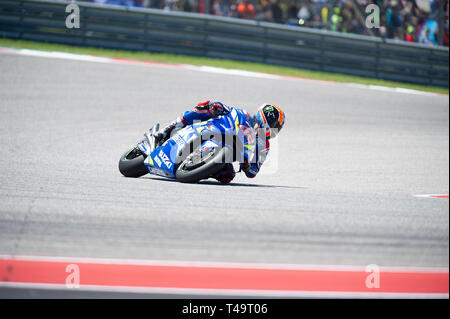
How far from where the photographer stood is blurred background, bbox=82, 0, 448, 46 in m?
15.6

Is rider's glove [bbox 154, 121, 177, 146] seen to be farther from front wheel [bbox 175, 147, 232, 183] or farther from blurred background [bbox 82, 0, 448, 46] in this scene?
blurred background [bbox 82, 0, 448, 46]

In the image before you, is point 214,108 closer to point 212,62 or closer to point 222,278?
point 222,278

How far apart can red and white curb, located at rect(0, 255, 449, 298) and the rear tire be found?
3.17 metres

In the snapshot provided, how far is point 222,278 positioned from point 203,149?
268 centimetres

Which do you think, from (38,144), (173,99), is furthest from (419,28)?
(38,144)

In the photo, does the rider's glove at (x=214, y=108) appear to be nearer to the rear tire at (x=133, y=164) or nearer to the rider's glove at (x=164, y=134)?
the rider's glove at (x=164, y=134)

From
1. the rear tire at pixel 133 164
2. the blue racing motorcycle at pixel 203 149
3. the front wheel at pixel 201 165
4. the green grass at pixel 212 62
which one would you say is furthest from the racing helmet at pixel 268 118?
the green grass at pixel 212 62

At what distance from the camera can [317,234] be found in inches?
Answer: 169

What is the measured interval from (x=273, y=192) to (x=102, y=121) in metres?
6.18

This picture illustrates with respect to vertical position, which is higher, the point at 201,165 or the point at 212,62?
the point at 212,62

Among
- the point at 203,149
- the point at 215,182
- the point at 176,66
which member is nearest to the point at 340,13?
the point at 176,66

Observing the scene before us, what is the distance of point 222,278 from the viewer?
141 inches

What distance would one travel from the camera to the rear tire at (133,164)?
22.2ft

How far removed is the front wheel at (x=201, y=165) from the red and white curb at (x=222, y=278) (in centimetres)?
230
